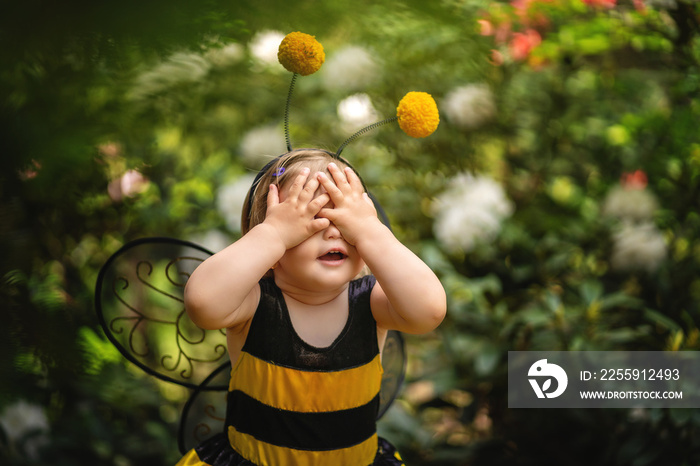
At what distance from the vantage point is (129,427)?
147 centimetres

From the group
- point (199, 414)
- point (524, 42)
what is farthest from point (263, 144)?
point (524, 42)

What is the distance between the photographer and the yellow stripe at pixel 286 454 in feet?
2.34

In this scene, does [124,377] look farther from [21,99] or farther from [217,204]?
[21,99]

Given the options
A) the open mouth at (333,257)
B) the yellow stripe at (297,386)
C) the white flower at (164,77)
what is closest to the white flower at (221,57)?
the white flower at (164,77)

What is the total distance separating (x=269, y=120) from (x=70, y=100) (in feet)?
4.85

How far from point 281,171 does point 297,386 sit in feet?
0.92

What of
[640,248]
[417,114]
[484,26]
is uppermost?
[484,26]

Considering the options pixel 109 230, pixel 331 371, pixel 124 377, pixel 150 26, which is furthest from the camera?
pixel 109 230

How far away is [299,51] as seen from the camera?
Answer: 62cm

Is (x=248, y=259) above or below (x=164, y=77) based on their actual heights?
below

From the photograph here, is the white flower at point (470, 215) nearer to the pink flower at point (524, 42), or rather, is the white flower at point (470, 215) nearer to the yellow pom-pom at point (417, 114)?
the pink flower at point (524, 42)

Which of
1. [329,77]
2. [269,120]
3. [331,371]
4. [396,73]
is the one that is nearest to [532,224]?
[396,73]

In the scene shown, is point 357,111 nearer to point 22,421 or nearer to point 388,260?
point 388,260

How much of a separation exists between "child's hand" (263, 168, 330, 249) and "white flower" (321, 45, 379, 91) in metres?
0.98
